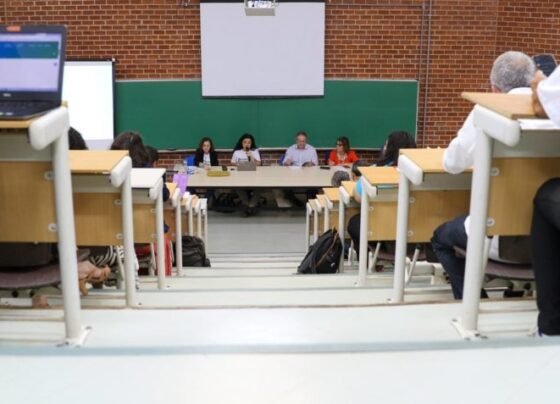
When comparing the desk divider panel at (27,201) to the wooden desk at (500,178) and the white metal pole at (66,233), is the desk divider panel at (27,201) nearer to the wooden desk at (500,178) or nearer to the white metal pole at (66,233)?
the white metal pole at (66,233)

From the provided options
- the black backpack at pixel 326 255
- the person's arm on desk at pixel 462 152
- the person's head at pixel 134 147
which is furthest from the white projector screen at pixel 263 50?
the person's arm on desk at pixel 462 152

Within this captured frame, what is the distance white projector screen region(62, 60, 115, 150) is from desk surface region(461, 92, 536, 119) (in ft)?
22.5

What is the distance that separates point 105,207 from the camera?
8.03 ft

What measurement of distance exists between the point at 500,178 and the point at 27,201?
1339 mm

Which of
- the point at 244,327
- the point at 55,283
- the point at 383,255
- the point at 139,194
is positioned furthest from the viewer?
the point at 383,255

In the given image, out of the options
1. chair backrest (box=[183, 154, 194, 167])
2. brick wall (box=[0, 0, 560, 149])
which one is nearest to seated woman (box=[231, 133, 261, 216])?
chair backrest (box=[183, 154, 194, 167])

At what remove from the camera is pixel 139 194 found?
3.10m

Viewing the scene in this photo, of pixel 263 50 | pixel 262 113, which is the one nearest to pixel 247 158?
Result: pixel 262 113

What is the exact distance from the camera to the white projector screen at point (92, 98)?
26.4ft

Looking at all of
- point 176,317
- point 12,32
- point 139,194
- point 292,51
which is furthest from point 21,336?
point 292,51

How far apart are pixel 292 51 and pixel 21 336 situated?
6697mm

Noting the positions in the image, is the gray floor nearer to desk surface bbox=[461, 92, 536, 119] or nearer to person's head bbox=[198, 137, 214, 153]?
person's head bbox=[198, 137, 214, 153]

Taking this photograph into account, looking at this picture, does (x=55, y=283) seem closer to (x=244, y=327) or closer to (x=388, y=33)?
(x=244, y=327)

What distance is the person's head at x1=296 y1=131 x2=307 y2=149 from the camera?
26.8 feet
